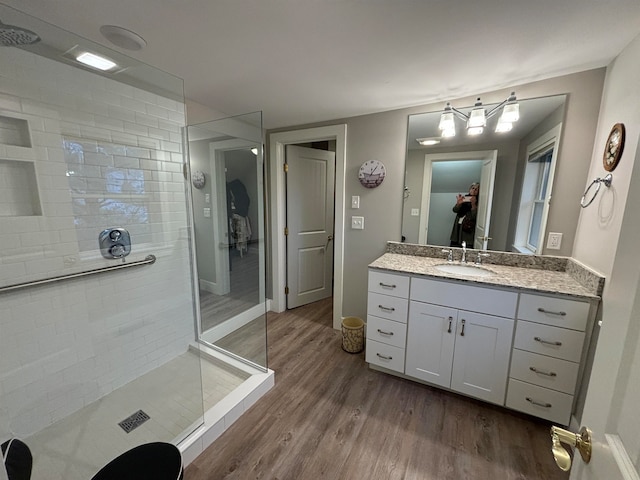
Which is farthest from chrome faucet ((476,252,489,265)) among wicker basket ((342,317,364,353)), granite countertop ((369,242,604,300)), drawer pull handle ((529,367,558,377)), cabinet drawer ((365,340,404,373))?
wicker basket ((342,317,364,353))

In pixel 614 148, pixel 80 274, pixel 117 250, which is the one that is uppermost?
pixel 614 148

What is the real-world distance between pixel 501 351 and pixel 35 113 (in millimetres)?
3034

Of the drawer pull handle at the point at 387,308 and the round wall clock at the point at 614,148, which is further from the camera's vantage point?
the drawer pull handle at the point at 387,308

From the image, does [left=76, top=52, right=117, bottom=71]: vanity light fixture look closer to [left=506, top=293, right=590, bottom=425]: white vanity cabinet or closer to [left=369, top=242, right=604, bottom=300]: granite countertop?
[left=369, top=242, right=604, bottom=300]: granite countertop

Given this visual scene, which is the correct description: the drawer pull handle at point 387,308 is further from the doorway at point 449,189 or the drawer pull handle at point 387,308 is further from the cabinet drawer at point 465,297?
the doorway at point 449,189

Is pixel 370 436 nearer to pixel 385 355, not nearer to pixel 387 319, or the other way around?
pixel 385 355

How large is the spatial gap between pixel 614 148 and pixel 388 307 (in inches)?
61.3

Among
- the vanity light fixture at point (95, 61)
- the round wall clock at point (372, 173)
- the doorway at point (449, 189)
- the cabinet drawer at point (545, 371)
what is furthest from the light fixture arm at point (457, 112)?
the vanity light fixture at point (95, 61)

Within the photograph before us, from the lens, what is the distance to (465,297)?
1699mm

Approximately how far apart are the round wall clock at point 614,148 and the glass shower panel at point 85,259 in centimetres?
263

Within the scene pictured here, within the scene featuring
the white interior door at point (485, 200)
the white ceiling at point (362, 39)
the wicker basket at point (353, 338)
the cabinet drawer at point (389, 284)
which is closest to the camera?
the white ceiling at point (362, 39)

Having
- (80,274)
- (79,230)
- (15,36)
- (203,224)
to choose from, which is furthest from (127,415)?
(15,36)

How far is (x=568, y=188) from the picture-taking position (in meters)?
1.75

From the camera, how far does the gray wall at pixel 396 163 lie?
5.46 ft
